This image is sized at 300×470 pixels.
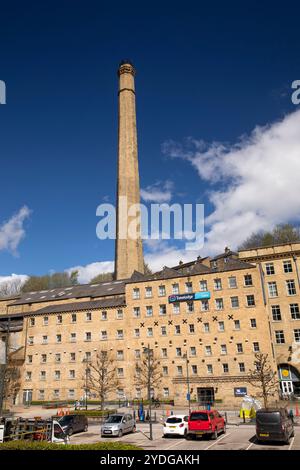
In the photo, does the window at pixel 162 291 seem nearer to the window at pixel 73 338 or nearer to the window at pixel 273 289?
the window at pixel 73 338

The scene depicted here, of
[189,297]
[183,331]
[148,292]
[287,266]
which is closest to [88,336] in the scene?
[148,292]

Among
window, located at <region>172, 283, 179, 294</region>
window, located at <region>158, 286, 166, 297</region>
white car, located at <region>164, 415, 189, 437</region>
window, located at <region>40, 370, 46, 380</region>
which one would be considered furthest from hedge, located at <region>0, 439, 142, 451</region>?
window, located at <region>40, 370, 46, 380</region>

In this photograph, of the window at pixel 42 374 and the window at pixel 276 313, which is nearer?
the window at pixel 276 313

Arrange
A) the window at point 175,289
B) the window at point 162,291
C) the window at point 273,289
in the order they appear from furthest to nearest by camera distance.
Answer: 1. the window at point 162,291
2. the window at point 273,289
3. the window at point 175,289

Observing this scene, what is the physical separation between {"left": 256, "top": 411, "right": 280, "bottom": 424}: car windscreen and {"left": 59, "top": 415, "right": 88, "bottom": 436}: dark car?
47.0ft

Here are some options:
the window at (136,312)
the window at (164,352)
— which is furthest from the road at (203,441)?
the window at (136,312)

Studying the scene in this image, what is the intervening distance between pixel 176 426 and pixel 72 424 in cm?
854

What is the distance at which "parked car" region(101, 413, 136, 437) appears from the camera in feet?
89.4

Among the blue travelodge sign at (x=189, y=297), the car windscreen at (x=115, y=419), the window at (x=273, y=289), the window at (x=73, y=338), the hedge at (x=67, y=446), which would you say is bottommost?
the car windscreen at (x=115, y=419)

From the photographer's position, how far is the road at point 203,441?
71.3 ft

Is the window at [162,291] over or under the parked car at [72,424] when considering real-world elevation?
over

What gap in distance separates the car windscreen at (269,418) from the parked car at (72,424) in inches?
561

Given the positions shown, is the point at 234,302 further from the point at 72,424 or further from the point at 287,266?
the point at 72,424

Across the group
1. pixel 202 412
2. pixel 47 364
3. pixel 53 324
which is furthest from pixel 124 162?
pixel 202 412
